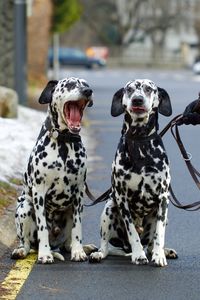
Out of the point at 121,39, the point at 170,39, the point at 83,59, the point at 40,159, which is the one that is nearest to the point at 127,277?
the point at 40,159

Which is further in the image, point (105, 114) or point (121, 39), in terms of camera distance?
point (121, 39)

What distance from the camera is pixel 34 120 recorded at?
2045 centimetres

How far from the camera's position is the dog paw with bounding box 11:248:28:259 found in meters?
8.54

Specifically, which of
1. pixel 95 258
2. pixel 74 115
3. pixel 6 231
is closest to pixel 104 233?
pixel 95 258

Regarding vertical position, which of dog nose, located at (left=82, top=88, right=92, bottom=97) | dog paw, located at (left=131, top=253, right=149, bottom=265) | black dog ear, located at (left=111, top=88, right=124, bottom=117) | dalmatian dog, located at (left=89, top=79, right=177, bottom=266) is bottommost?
dog paw, located at (left=131, top=253, right=149, bottom=265)

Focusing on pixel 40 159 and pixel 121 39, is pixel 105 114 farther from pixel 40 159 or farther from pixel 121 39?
pixel 121 39

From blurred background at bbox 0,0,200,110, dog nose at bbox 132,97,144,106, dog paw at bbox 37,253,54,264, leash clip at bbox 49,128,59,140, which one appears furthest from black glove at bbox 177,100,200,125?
blurred background at bbox 0,0,200,110

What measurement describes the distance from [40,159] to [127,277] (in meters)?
1.18

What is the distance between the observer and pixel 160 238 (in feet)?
26.9

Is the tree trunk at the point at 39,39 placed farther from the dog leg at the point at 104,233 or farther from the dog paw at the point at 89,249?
the dog leg at the point at 104,233

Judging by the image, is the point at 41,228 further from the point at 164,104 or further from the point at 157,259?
the point at 164,104

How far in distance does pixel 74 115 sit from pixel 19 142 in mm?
7624

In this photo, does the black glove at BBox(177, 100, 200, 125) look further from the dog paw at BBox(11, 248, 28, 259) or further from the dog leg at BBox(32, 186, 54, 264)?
the dog paw at BBox(11, 248, 28, 259)

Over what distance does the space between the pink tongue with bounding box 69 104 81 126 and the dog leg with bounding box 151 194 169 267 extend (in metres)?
0.90
